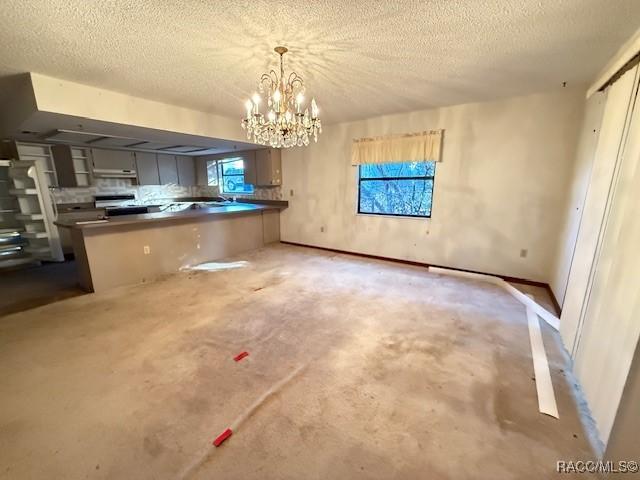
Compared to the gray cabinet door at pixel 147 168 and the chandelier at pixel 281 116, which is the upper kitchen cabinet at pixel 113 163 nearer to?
the gray cabinet door at pixel 147 168

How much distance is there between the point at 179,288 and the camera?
3.40 meters

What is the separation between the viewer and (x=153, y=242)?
3762 millimetres

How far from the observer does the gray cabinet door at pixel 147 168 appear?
18.9 ft

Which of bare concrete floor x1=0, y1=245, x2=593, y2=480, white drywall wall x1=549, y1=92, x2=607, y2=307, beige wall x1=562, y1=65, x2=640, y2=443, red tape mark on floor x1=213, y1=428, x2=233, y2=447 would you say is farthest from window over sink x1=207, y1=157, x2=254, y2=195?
beige wall x1=562, y1=65, x2=640, y2=443

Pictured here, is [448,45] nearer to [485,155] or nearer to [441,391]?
[485,155]

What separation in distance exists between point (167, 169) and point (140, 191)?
796 millimetres

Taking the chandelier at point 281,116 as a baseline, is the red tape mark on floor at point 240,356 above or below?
below

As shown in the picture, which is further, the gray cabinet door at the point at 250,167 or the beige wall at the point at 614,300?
the gray cabinet door at the point at 250,167

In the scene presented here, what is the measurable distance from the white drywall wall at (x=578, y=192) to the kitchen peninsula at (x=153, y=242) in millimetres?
4556

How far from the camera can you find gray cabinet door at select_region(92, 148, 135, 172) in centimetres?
512

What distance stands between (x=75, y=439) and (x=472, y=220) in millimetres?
4485

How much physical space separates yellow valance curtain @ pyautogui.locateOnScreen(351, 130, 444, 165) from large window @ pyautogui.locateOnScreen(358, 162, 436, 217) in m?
0.17

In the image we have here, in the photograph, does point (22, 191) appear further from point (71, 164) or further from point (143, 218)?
point (143, 218)

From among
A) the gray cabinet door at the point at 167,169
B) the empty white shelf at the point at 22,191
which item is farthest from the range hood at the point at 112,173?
the empty white shelf at the point at 22,191
